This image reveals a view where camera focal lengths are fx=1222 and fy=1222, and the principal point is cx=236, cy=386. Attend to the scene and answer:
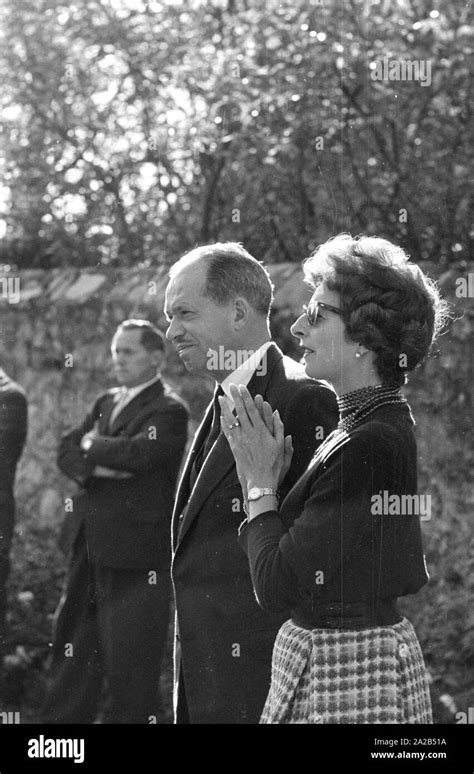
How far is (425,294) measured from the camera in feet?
7.86

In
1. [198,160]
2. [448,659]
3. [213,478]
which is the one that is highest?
[198,160]

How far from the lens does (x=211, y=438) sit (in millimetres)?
2898

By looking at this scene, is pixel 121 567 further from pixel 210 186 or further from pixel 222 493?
pixel 210 186

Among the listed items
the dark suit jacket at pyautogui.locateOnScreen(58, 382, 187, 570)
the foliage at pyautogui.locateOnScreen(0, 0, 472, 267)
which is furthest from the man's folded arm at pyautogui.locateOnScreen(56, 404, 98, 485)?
the foliage at pyautogui.locateOnScreen(0, 0, 472, 267)

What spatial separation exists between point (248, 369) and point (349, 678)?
32.1 inches

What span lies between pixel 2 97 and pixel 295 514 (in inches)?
129

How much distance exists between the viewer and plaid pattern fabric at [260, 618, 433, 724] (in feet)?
7.59

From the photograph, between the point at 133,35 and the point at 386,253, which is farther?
the point at 133,35

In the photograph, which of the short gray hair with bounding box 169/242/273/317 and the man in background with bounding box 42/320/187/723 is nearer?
the short gray hair with bounding box 169/242/273/317

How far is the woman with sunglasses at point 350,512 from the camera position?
229 centimetres

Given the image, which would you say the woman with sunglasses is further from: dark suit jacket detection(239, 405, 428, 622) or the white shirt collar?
the white shirt collar

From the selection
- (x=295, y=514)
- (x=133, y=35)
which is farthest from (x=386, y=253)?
(x=133, y=35)

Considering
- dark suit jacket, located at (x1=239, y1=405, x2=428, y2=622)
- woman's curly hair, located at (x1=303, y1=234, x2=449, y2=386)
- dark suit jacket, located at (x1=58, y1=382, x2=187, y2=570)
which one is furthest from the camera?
dark suit jacket, located at (x1=58, y1=382, x2=187, y2=570)

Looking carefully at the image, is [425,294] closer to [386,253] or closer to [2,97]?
[386,253]
